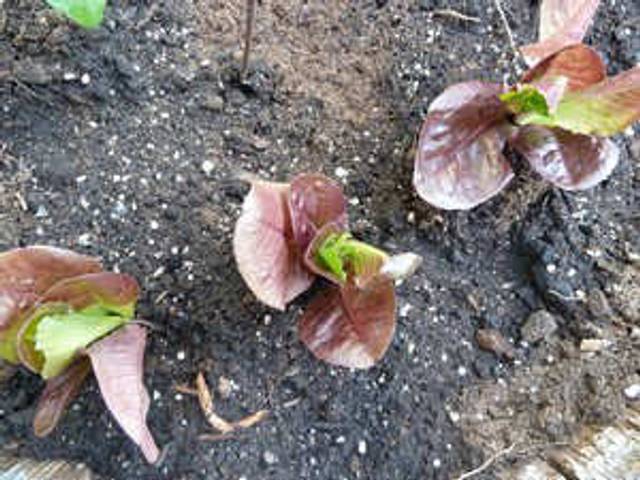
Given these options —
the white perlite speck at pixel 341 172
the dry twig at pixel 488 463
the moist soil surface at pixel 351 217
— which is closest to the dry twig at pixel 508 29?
the moist soil surface at pixel 351 217

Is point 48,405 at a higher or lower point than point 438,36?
lower

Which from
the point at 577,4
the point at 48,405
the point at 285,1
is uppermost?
the point at 577,4

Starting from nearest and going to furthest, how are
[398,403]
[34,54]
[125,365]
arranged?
[125,365], [398,403], [34,54]

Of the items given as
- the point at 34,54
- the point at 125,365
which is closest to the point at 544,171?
the point at 125,365

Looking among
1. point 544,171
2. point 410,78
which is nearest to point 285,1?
point 410,78

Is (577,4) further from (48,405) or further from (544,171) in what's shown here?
(48,405)

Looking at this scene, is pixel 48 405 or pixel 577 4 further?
pixel 577 4

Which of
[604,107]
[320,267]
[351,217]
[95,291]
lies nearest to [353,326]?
[320,267]

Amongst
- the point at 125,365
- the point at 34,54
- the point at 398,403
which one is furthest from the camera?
the point at 34,54
